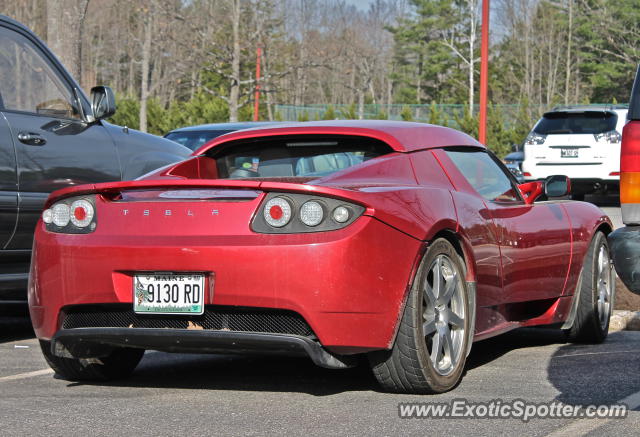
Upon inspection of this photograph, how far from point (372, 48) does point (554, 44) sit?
2107 cm

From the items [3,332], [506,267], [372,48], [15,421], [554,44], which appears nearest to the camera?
[15,421]

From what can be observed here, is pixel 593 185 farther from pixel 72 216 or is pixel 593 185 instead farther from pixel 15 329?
pixel 72 216

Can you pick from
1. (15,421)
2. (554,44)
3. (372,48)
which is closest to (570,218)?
(15,421)

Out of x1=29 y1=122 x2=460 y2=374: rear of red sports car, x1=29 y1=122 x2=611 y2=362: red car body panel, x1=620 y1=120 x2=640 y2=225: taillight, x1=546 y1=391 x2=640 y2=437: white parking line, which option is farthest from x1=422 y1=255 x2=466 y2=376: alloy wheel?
x1=620 y1=120 x2=640 y2=225: taillight

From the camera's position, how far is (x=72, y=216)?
5.03m

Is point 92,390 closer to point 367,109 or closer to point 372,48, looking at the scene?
point 367,109

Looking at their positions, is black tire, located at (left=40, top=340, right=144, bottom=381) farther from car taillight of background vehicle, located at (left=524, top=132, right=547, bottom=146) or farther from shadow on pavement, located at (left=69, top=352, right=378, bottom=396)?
car taillight of background vehicle, located at (left=524, top=132, right=547, bottom=146)

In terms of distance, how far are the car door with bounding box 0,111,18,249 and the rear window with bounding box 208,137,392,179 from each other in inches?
60.5

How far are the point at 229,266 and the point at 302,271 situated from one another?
1.01 feet

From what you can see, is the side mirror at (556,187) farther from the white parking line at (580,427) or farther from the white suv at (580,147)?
the white suv at (580,147)

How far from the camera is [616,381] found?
540 cm

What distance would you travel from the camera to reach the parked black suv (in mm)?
6801

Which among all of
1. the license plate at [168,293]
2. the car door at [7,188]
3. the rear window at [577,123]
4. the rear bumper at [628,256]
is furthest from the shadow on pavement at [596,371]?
the rear window at [577,123]

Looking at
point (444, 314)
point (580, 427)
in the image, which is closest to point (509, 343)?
point (444, 314)
